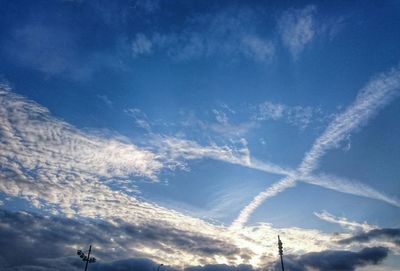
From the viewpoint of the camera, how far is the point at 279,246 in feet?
192

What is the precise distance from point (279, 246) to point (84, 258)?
3088 cm

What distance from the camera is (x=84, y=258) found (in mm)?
59812
